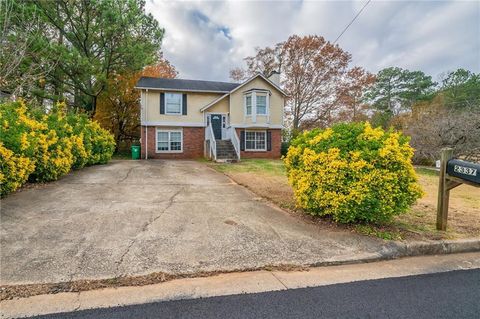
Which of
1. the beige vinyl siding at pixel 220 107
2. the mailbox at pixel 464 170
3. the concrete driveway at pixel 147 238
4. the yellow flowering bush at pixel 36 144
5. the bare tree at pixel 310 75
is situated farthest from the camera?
the bare tree at pixel 310 75

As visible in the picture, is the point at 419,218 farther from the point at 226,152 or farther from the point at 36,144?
the point at 226,152

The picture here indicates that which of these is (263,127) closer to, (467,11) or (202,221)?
(467,11)

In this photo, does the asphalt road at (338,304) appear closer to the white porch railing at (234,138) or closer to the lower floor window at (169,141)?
the white porch railing at (234,138)

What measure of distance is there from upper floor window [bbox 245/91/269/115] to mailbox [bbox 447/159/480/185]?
1448 centimetres

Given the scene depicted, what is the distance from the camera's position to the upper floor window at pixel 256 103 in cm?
1795

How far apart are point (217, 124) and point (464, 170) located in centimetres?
1591

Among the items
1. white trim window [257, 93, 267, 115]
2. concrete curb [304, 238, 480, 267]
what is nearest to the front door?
white trim window [257, 93, 267, 115]

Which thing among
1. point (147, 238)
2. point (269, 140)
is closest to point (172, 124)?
point (269, 140)

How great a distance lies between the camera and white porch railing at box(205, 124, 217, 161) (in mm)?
15630

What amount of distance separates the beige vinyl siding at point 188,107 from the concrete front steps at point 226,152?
120 inches

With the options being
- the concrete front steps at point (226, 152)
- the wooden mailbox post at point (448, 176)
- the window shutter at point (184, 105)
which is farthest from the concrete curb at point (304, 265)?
the window shutter at point (184, 105)

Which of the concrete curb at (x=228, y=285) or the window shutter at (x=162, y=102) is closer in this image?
the concrete curb at (x=228, y=285)

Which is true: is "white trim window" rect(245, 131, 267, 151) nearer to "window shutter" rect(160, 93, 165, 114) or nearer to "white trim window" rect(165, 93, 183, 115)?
"white trim window" rect(165, 93, 183, 115)

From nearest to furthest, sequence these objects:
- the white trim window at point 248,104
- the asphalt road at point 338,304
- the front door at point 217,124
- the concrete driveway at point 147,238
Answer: the asphalt road at point 338,304
the concrete driveway at point 147,238
the white trim window at point 248,104
the front door at point 217,124
